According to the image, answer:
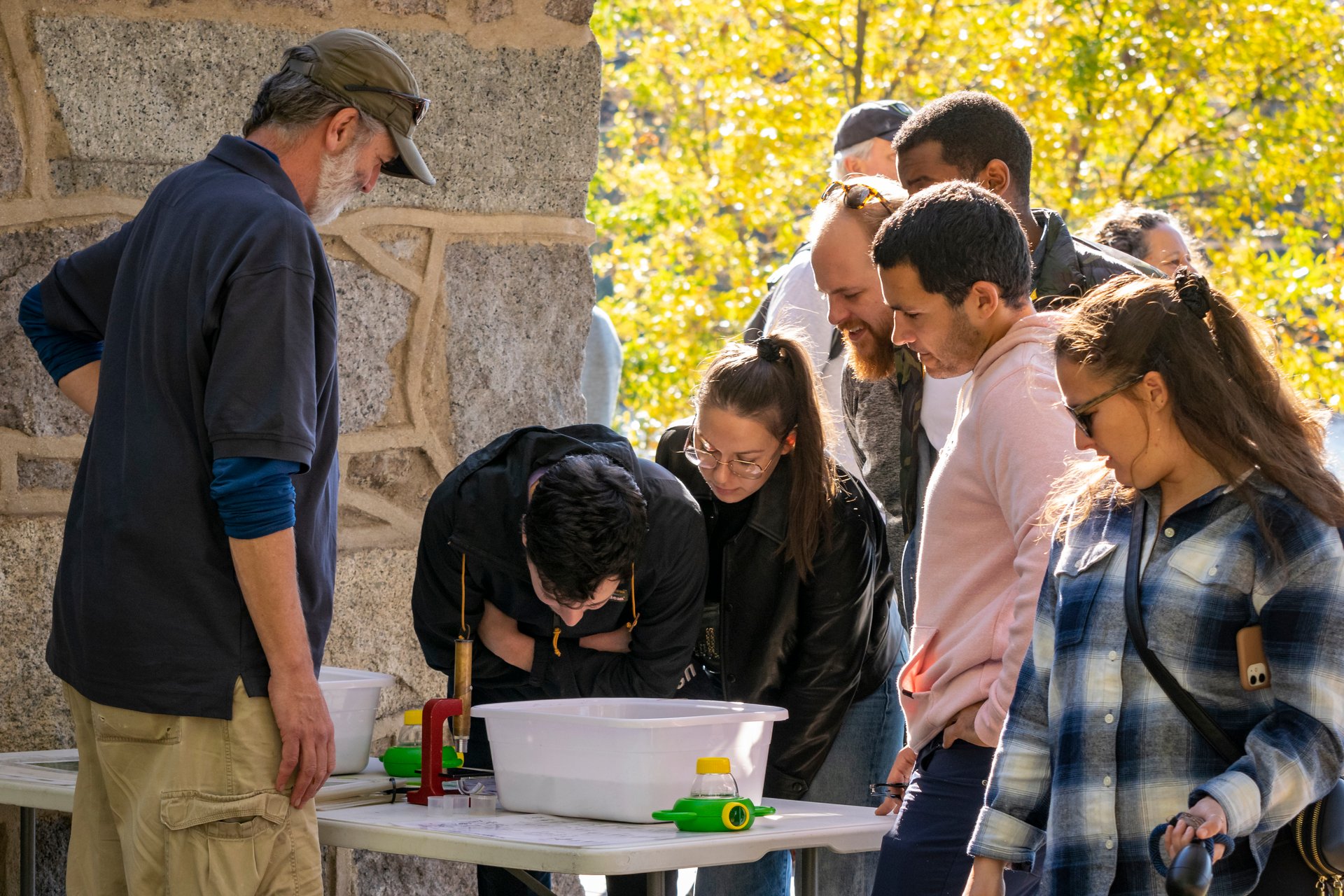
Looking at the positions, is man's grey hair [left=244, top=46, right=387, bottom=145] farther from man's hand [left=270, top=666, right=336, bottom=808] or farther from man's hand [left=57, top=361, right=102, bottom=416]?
man's hand [left=270, top=666, right=336, bottom=808]

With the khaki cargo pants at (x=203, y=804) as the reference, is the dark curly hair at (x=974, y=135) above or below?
above

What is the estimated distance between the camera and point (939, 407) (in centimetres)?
268

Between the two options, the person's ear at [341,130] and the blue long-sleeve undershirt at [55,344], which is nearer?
the person's ear at [341,130]

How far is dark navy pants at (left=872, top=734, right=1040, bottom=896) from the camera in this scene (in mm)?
2014

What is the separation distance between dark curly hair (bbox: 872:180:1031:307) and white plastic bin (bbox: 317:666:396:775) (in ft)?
4.09

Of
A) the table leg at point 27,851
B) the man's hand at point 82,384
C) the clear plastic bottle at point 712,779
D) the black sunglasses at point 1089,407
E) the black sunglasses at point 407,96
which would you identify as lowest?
the table leg at point 27,851

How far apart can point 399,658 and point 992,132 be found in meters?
1.76

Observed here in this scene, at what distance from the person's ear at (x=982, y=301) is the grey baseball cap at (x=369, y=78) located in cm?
89

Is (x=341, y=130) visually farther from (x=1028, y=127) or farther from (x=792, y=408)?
(x=1028, y=127)

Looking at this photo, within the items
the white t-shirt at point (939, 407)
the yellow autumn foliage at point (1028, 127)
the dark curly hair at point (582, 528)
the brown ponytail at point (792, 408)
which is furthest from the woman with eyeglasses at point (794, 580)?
the yellow autumn foliage at point (1028, 127)

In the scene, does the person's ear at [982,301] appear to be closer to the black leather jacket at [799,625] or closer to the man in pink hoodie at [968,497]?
the man in pink hoodie at [968,497]

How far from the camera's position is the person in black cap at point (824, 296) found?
332 cm

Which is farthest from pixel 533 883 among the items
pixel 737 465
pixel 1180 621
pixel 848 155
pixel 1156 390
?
pixel 848 155

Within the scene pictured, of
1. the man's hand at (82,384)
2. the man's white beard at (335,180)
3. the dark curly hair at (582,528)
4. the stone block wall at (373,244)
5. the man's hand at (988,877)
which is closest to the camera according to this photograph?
the man's hand at (988,877)
